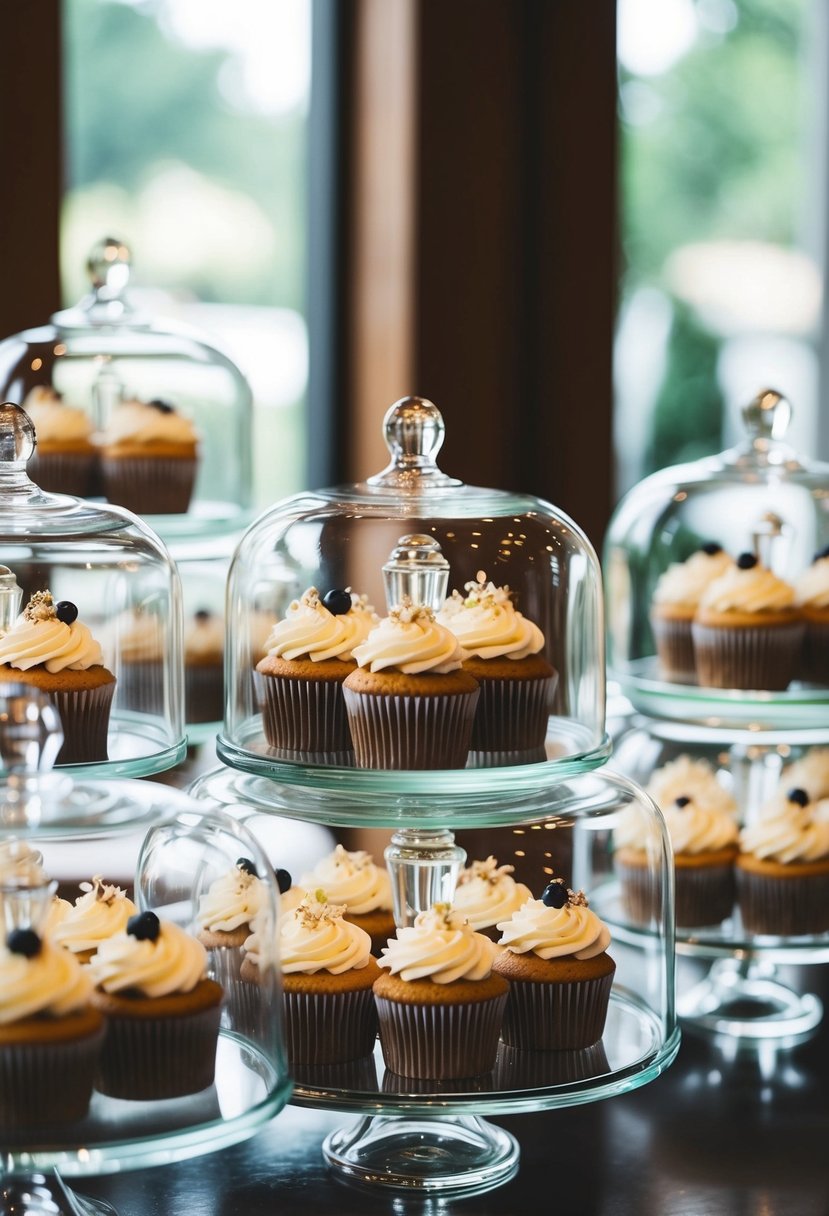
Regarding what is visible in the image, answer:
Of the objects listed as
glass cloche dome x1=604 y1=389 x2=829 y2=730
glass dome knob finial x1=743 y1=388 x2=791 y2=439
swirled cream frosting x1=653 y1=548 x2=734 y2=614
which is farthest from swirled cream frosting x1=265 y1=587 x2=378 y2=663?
glass dome knob finial x1=743 y1=388 x2=791 y2=439

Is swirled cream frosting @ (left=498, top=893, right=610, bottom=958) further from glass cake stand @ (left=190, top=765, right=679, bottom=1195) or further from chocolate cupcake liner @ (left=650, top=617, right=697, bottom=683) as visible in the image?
chocolate cupcake liner @ (left=650, top=617, right=697, bottom=683)

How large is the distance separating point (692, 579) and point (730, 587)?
11 centimetres

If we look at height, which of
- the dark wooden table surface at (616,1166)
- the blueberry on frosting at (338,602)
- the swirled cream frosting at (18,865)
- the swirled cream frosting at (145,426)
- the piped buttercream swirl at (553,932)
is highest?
the swirled cream frosting at (145,426)

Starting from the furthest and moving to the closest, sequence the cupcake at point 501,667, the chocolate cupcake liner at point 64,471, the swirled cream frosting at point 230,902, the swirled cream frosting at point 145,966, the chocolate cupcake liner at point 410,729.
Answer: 1. the chocolate cupcake liner at point 64,471
2. the cupcake at point 501,667
3. the chocolate cupcake liner at point 410,729
4. the swirled cream frosting at point 230,902
5. the swirled cream frosting at point 145,966

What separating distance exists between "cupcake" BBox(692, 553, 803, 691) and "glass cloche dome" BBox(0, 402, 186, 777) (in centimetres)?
79

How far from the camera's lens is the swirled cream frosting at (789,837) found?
7.38 ft

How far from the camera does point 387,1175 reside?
1.77 metres

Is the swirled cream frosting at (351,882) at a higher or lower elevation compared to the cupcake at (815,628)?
lower

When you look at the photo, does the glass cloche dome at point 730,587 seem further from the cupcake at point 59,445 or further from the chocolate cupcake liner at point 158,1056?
the chocolate cupcake liner at point 158,1056

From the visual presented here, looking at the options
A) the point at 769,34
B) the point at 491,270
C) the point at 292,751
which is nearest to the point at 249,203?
the point at 491,270

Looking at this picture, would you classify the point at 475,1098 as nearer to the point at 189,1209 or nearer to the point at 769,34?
the point at 189,1209

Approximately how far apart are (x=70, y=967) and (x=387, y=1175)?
1.95ft

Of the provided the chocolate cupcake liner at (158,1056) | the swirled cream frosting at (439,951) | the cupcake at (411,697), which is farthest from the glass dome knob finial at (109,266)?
the chocolate cupcake liner at (158,1056)

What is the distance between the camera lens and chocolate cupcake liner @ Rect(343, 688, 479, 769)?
1621 mm
